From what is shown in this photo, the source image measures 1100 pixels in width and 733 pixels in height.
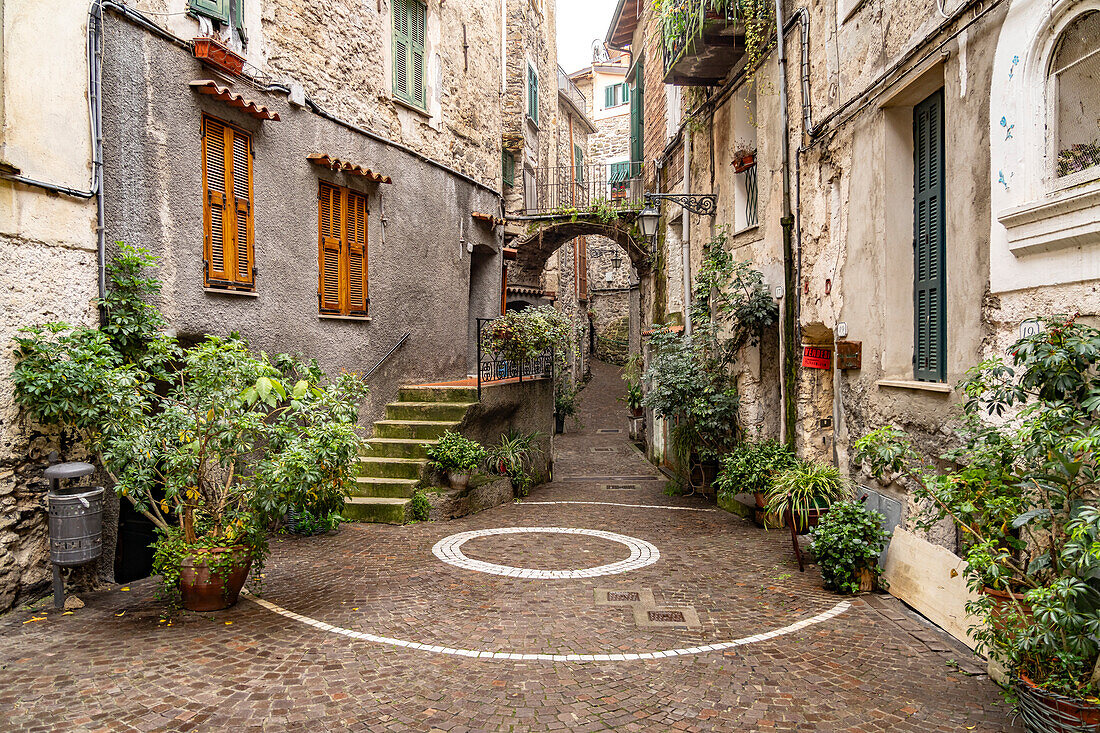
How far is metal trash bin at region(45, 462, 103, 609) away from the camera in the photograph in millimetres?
4941

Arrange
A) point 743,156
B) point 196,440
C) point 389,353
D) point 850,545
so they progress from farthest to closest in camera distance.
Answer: point 389,353 → point 743,156 → point 850,545 → point 196,440

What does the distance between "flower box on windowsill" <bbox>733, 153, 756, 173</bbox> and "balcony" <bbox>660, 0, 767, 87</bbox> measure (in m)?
1.33

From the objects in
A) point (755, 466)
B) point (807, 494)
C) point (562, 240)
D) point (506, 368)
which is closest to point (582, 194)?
point (562, 240)

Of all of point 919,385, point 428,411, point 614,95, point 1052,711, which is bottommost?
point 1052,711

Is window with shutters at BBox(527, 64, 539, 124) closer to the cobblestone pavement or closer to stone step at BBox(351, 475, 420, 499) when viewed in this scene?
stone step at BBox(351, 475, 420, 499)

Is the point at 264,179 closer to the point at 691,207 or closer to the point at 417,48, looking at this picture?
the point at 417,48

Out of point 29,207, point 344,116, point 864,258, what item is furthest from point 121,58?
point 864,258

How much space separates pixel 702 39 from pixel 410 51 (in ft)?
16.4

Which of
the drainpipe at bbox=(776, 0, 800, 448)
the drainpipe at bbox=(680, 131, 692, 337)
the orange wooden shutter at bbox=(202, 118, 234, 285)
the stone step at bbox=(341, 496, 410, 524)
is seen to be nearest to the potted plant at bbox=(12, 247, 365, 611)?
the orange wooden shutter at bbox=(202, 118, 234, 285)

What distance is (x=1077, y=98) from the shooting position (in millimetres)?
3916

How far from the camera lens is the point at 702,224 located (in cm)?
1093

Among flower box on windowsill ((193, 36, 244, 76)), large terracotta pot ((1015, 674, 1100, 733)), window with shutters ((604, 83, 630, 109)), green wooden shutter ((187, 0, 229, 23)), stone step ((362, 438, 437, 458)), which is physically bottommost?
large terracotta pot ((1015, 674, 1100, 733))

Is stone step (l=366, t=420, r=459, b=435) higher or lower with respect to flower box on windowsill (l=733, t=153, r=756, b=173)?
lower

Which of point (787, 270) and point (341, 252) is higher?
point (341, 252)
